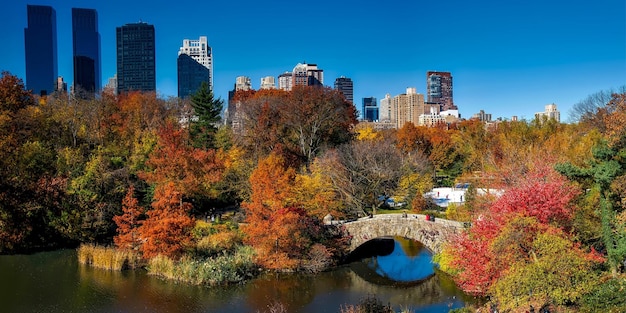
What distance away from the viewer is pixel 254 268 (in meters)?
27.3

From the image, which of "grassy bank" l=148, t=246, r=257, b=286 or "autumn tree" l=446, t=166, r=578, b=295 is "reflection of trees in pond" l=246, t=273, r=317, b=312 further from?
"autumn tree" l=446, t=166, r=578, b=295

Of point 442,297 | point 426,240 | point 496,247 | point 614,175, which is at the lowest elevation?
point 442,297

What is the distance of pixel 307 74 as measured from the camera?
566 ft

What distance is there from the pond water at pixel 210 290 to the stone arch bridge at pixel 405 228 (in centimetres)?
177

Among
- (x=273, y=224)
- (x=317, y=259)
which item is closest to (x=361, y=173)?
(x=317, y=259)

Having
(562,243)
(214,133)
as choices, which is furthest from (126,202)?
(562,243)

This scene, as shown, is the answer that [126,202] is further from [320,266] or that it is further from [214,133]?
[214,133]

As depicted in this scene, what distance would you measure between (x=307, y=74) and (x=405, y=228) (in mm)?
147441

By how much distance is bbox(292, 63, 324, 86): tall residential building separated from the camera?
529 ft

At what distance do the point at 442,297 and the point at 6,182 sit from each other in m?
26.8

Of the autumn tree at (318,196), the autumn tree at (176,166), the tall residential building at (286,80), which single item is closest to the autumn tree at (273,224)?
the autumn tree at (318,196)

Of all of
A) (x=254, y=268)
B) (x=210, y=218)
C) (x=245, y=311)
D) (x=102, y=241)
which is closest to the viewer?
(x=245, y=311)

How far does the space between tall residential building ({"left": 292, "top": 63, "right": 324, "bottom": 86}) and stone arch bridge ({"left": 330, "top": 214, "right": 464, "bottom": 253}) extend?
131637mm

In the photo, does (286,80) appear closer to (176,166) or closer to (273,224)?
(176,166)
